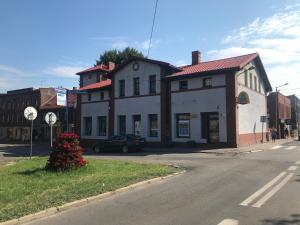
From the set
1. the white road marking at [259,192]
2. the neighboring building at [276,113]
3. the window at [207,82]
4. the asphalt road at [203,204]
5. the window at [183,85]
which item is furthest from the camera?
the neighboring building at [276,113]

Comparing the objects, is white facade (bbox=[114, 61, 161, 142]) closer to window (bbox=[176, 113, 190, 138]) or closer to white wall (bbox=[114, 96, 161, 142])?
A: white wall (bbox=[114, 96, 161, 142])

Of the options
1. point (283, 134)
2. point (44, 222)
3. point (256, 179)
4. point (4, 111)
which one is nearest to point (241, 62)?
point (256, 179)

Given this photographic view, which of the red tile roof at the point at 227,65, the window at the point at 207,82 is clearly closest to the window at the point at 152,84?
the red tile roof at the point at 227,65

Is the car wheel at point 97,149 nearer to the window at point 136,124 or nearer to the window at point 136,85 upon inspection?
the window at point 136,124

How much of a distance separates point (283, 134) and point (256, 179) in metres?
44.5

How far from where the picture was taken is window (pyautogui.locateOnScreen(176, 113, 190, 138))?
28703 mm

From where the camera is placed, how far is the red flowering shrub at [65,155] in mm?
12898

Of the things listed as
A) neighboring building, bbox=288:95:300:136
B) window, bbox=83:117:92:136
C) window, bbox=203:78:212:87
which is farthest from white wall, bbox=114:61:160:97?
neighboring building, bbox=288:95:300:136

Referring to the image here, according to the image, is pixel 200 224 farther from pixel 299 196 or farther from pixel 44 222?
pixel 299 196

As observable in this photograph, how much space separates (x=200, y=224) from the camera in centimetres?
645

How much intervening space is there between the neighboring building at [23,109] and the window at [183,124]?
87.4ft

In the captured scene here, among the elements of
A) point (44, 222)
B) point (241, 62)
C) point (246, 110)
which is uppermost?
point (241, 62)

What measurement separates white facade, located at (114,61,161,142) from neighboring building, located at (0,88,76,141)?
2008cm

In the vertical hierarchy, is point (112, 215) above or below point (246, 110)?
below
